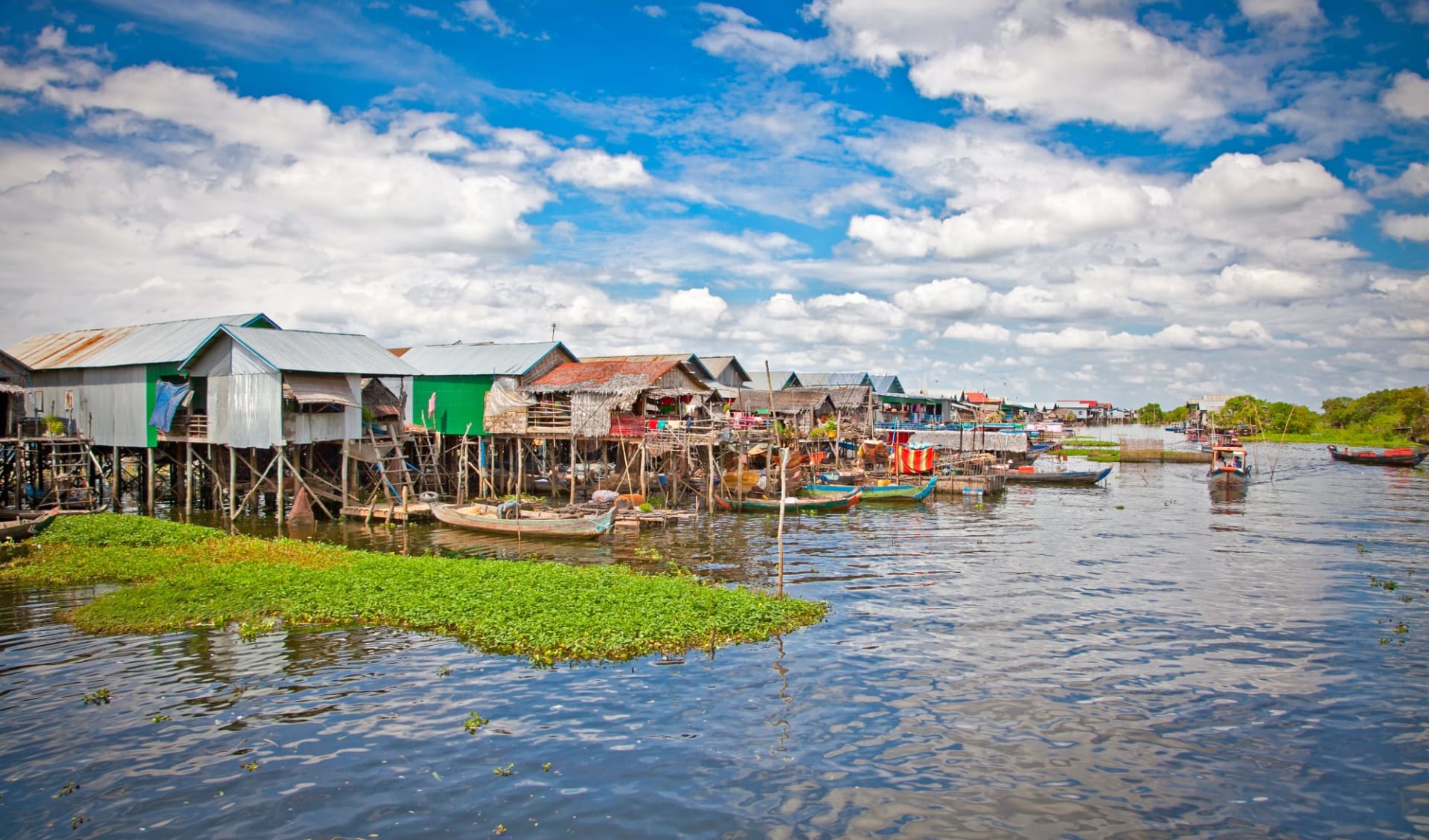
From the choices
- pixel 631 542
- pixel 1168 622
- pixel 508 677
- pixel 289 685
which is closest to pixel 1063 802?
pixel 508 677

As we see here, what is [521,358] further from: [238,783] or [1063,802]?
[1063,802]

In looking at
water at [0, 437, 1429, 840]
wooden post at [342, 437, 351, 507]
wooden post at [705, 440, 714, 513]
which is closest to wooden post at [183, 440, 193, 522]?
wooden post at [342, 437, 351, 507]

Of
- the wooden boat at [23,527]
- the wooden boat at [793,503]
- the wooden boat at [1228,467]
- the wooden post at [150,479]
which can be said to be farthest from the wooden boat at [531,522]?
the wooden boat at [1228,467]

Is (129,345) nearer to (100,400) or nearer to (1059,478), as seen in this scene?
(100,400)

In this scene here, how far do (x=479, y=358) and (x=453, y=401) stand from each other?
2.58 metres

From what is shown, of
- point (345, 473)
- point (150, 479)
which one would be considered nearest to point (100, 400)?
point (150, 479)

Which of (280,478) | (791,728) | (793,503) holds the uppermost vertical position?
(280,478)

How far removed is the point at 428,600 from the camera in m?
16.1

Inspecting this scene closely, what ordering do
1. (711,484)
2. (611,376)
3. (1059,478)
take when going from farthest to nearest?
1. (1059,478)
2. (611,376)
3. (711,484)

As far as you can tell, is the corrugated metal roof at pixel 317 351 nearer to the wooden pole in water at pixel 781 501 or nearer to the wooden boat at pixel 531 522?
the wooden boat at pixel 531 522

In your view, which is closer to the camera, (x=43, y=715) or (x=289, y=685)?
(x=43, y=715)

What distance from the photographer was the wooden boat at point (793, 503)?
3328cm

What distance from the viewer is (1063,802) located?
9.79m

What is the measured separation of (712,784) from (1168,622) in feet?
41.4
